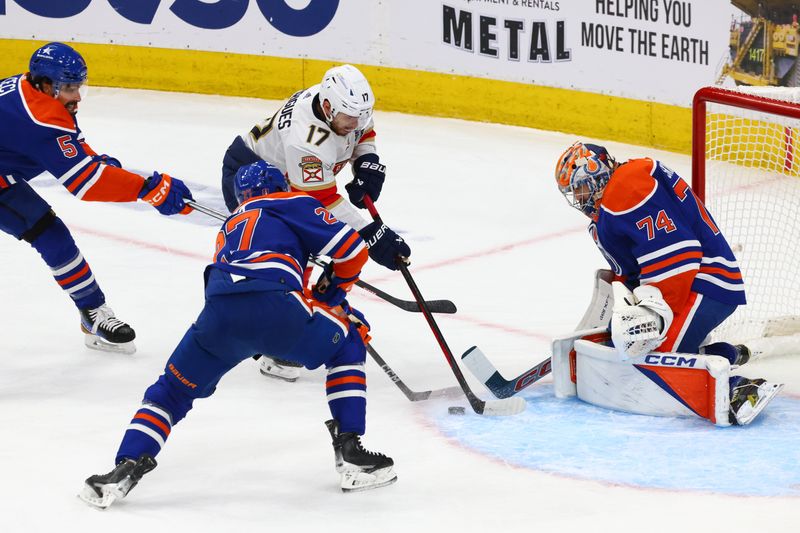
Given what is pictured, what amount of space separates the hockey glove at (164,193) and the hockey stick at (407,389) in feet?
2.78

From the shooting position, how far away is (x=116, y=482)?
2.98 m

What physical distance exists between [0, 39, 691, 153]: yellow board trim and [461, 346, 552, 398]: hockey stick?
3214 mm

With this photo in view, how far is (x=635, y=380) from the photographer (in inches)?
142

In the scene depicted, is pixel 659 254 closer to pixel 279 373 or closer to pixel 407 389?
pixel 407 389

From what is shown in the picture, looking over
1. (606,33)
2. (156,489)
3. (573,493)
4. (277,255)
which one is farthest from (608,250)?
(606,33)

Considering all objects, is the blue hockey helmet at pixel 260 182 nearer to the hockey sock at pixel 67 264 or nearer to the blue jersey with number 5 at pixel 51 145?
the blue jersey with number 5 at pixel 51 145

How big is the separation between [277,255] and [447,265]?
93.7 inches

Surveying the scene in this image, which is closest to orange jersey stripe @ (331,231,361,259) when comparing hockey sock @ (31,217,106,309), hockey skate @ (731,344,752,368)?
hockey skate @ (731,344,752,368)

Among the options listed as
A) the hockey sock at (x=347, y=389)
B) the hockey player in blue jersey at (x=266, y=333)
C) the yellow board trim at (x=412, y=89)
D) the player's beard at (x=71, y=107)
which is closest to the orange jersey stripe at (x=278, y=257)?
the hockey player in blue jersey at (x=266, y=333)

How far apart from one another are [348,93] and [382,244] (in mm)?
463

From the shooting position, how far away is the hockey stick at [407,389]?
3.78 meters

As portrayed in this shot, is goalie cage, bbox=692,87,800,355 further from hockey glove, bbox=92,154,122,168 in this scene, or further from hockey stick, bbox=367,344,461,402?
hockey glove, bbox=92,154,122,168

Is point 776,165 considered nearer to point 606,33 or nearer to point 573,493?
point 606,33

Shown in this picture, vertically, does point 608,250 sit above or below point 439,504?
above
